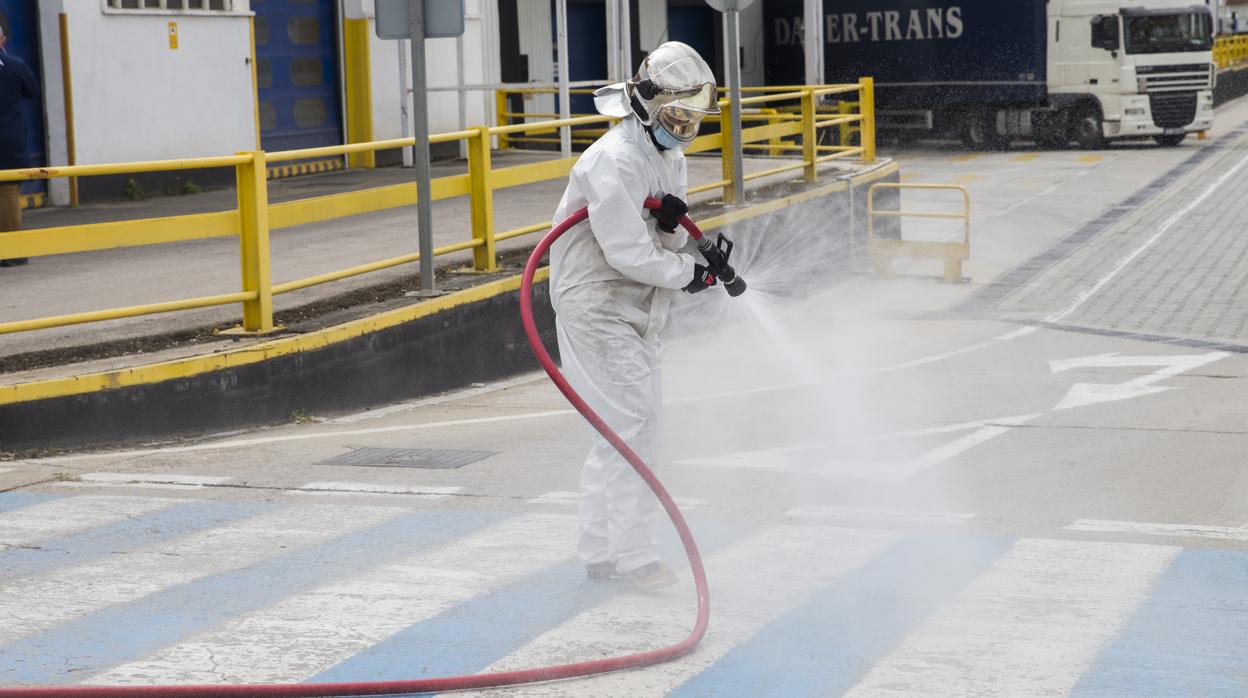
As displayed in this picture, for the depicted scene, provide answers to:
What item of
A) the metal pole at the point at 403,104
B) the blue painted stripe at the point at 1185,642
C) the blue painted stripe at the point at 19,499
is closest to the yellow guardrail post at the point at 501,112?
the metal pole at the point at 403,104

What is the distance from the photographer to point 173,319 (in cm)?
1064

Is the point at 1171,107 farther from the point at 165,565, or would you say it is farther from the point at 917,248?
the point at 165,565

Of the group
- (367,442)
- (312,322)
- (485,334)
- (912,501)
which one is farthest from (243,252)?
(912,501)

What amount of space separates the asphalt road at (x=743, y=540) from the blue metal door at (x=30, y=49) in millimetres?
7431

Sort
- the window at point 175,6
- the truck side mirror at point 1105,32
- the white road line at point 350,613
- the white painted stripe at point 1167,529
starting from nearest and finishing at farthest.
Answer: the white road line at point 350,613 < the white painted stripe at point 1167,529 < the window at point 175,6 < the truck side mirror at point 1105,32

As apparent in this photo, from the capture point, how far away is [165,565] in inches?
253

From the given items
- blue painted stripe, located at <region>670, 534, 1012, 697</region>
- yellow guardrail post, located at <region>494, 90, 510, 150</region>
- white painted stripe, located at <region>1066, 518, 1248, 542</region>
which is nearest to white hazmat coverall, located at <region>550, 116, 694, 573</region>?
blue painted stripe, located at <region>670, 534, 1012, 697</region>

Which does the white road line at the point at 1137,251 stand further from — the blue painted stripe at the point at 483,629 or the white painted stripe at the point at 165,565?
the blue painted stripe at the point at 483,629

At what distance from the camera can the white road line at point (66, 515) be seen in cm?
694

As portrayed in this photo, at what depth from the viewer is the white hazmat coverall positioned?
5988mm

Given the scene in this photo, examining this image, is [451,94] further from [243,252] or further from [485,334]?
[243,252]

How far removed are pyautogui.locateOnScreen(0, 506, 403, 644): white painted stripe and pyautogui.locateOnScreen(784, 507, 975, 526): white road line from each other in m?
1.81

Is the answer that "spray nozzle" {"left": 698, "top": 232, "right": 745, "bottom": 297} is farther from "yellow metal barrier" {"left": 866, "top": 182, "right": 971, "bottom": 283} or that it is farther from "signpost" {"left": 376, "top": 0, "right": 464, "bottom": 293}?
"yellow metal barrier" {"left": 866, "top": 182, "right": 971, "bottom": 283}

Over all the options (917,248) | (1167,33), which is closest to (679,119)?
(917,248)
